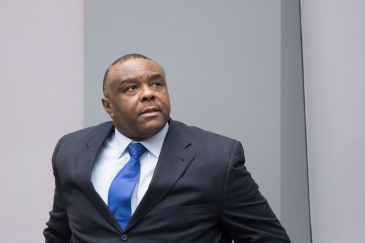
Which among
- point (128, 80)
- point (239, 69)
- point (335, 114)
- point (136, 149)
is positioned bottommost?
point (136, 149)

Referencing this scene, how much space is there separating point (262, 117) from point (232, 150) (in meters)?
0.73

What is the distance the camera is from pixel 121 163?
1.91 metres

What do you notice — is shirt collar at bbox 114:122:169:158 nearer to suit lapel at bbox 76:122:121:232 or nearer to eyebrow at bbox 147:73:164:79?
suit lapel at bbox 76:122:121:232

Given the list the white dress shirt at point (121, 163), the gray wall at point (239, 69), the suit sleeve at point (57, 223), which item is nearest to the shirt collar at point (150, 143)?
the white dress shirt at point (121, 163)

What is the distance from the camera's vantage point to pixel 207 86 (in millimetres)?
2580

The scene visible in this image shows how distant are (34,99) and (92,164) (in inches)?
42.2

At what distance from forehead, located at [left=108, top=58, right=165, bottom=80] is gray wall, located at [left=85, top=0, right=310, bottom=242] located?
73 cm

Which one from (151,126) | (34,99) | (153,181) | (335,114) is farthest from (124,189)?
(34,99)

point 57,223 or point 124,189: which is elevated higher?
point 124,189

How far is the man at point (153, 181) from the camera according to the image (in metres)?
1.76

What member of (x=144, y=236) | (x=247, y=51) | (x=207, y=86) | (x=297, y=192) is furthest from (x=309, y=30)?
(x=144, y=236)

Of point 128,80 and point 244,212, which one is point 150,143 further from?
point 244,212

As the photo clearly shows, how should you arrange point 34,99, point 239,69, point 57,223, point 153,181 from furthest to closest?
point 34,99 < point 239,69 < point 57,223 < point 153,181

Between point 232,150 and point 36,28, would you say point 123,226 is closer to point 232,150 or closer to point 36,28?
point 232,150
